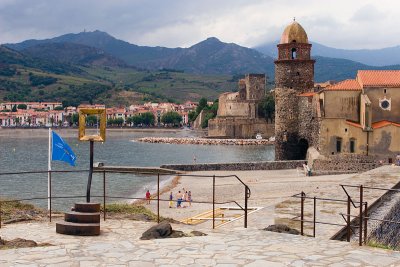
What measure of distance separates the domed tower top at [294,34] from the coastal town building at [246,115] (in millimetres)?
47883

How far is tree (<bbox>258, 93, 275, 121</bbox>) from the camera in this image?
288ft

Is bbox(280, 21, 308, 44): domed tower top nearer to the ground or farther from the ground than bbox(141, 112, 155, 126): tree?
farther from the ground

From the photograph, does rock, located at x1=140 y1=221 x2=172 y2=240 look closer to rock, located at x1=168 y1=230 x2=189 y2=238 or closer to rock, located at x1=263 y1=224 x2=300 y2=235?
rock, located at x1=168 y1=230 x2=189 y2=238

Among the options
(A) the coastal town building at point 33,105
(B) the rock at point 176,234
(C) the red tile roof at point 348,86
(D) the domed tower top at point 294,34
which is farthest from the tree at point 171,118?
(B) the rock at point 176,234

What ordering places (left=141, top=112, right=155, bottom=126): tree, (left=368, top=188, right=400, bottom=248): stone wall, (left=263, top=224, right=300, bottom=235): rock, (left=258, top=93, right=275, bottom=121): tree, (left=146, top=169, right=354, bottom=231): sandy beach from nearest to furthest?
(left=263, top=224, right=300, bottom=235): rock → (left=368, top=188, right=400, bottom=248): stone wall → (left=146, top=169, right=354, bottom=231): sandy beach → (left=258, top=93, right=275, bottom=121): tree → (left=141, top=112, right=155, bottom=126): tree

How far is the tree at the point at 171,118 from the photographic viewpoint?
157 meters

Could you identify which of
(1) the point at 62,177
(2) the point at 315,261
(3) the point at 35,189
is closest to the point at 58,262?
(2) the point at 315,261

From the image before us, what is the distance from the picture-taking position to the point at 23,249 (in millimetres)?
7809

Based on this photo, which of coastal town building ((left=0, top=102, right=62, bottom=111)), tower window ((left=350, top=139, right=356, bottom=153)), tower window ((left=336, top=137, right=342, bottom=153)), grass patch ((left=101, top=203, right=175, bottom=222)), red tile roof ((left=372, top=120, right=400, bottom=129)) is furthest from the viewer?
coastal town building ((left=0, top=102, right=62, bottom=111))

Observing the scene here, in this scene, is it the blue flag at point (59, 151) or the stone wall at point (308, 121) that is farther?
the stone wall at point (308, 121)

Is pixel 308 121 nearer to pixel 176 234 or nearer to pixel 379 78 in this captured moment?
pixel 379 78

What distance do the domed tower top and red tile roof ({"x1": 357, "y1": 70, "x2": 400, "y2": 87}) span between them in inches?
275

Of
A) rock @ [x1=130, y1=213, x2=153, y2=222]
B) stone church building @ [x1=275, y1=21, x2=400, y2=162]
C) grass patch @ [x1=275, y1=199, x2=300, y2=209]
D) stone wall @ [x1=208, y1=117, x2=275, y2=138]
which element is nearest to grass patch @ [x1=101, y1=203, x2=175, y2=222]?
rock @ [x1=130, y1=213, x2=153, y2=222]

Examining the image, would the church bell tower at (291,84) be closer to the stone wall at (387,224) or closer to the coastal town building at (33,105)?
the stone wall at (387,224)
